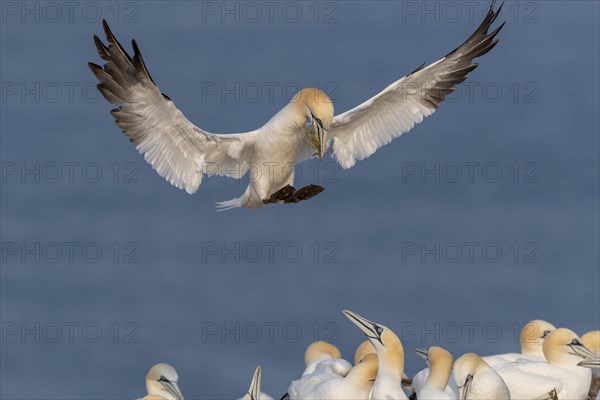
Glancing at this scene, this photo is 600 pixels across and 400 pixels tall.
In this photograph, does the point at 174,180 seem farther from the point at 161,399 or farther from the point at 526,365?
the point at 526,365

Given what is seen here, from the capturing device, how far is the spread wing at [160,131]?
50.8 feet

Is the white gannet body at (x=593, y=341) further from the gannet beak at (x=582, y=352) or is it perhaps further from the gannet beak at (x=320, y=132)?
the gannet beak at (x=320, y=132)

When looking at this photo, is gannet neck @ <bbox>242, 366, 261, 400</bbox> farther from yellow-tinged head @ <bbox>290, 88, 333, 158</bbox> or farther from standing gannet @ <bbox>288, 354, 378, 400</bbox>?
yellow-tinged head @ <bbox>290, 88, 333, 158</bbox>

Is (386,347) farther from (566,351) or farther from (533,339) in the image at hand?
(533,339)

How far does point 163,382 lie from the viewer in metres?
18.0

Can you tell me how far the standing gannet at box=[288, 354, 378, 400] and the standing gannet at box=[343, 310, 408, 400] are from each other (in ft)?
0.75

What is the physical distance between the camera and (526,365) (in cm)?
1641

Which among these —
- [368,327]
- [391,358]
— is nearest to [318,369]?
[368,327]

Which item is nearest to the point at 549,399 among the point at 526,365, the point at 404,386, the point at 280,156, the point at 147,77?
the point at 526,365

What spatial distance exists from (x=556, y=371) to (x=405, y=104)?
2.71 meters

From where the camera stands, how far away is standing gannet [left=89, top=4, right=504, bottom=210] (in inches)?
615

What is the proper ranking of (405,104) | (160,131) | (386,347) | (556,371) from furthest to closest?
(405,104)
(556,371)
(160,131)
(386,347)

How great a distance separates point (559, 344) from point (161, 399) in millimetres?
3398

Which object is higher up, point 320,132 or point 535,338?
point 320,132
